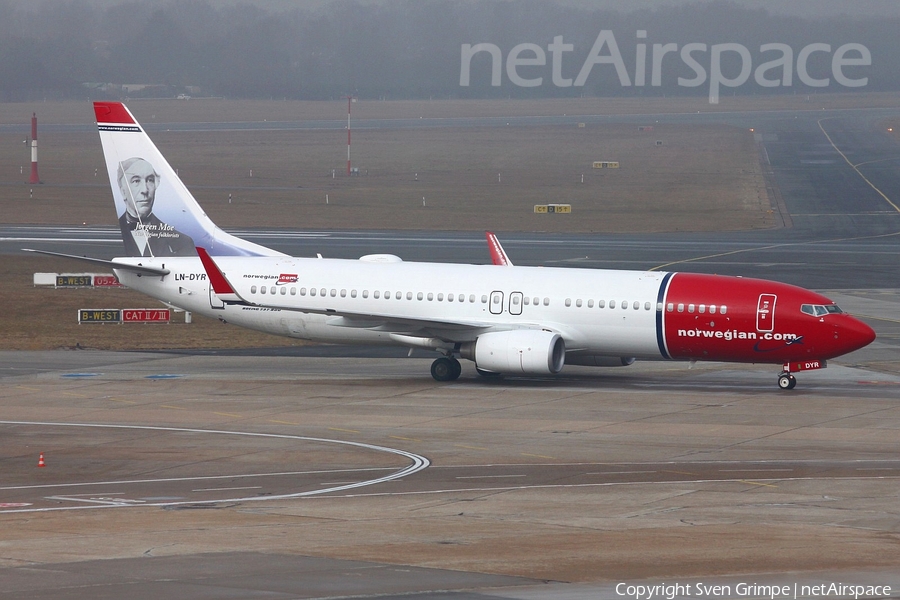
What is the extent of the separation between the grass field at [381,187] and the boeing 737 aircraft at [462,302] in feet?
22.0

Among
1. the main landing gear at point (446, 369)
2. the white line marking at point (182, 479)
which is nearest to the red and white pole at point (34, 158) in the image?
the main landing gear at point (446, 369)

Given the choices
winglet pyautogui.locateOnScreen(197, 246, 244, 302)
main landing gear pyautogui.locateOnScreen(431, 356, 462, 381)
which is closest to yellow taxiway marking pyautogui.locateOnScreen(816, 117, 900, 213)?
A: main landing gear pyautogui.locateOnScreen(431, 356, 462, 381)

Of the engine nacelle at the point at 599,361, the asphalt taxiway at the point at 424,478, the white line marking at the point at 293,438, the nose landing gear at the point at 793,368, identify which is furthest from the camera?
the engine nacelle at the point at 599,361

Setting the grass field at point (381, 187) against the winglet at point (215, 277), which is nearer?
the winglet at point (215, 277)

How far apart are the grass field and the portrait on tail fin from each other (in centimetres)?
586

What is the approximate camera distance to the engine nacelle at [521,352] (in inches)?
1647

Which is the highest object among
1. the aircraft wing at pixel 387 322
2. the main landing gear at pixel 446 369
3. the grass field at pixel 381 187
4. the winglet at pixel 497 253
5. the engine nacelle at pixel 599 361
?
the grass field at pixel 381 187

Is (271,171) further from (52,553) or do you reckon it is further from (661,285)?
(52,553)

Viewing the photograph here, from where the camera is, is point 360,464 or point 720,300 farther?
point 720,300

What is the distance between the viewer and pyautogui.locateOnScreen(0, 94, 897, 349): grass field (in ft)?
202

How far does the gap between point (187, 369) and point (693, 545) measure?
2906 centimetres

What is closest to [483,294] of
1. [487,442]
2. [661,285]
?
[661,285]

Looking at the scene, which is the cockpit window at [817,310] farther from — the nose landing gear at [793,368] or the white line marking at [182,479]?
the white line marking at [182,479]

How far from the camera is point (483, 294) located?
145ft
